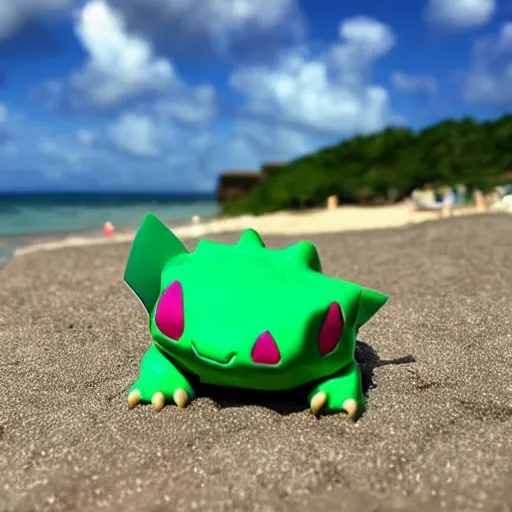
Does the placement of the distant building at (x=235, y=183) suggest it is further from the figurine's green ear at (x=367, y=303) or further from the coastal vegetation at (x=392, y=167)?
the figurine's green ear at (x=367, y=303)

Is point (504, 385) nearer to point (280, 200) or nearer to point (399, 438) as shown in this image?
point (399, 438)

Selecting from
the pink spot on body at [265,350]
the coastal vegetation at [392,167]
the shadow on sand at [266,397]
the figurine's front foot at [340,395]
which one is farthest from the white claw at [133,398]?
the coastal vegetation at [392,167]

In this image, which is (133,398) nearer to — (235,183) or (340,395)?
(340,395)

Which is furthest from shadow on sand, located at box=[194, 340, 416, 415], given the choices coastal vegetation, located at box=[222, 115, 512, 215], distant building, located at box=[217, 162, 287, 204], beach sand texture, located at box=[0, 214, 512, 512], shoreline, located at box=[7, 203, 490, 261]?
distant building, located at box=[217, 162, 287, 204]

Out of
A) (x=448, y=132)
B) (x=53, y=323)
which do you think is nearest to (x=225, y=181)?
(x=448, y=132)

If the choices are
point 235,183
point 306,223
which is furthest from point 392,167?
point 235,183

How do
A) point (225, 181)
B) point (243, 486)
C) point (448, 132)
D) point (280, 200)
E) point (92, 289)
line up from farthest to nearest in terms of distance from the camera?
1. point (225, 181)
2. point (448, 132)
3. point (280, 200)
4. point (92, 289)
5. point (243, 486)
